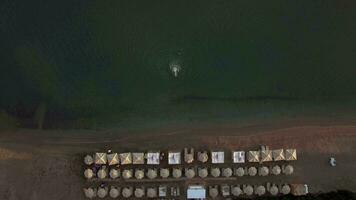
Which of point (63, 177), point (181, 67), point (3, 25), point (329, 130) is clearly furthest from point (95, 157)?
point (329, 130)

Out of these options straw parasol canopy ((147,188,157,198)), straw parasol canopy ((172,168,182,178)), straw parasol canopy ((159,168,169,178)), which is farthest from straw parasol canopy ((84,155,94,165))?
straw parasol canopy ((172,168,182,178))

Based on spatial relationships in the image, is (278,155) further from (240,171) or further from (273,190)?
(240,171)

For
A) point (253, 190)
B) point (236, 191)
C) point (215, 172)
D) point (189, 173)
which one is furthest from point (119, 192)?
point (253, 190)

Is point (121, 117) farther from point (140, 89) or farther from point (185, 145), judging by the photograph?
point (185, 145)

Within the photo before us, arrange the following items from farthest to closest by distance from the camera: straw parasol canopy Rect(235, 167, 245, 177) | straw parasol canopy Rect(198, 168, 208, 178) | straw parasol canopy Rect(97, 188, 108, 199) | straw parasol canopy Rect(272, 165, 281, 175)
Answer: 1. straw parasol canopy Rect(272, 165, 281, 175)
2. straw parasol canopy Rect(235, 167, 245, 177)
3. straw parasol canopy Rect(198, 168, 208, 178)
4. straw parasol canopy Rect(97, 188, 108, 199)

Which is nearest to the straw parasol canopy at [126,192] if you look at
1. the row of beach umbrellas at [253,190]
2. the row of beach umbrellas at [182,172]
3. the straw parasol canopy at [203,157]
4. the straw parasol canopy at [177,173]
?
the row of beach umbrellas at [182,172]

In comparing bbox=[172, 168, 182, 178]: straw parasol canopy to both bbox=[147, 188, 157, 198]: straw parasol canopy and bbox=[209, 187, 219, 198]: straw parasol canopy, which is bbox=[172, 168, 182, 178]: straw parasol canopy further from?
bbox=[209, 187, 219, 198]: straw parasol canopy
